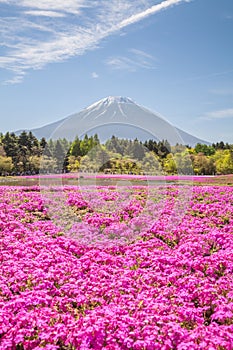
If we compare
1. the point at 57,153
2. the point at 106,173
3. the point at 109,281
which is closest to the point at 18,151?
the point at 106,173

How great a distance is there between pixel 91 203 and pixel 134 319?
968cm

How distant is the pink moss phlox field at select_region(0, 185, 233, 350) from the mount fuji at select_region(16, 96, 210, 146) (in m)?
2.71

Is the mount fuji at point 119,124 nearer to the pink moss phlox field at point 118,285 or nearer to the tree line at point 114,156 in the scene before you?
the tree line at point 114,156

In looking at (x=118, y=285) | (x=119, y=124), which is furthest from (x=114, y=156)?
(x=118, y=285)

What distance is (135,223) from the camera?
39.4 feet

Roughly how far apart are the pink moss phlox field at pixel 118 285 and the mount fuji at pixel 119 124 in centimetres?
271

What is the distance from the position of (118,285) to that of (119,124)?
5054 mm

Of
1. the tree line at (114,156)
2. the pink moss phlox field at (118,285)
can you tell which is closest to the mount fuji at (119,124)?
the tree line at (114,156)

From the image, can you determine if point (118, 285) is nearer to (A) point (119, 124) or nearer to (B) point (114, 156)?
(A) point (119, 124)

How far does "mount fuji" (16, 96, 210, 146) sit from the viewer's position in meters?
10.6

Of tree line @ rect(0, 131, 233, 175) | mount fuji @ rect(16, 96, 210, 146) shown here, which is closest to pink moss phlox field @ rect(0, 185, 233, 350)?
tree line @ rect(0, 131, 233, 175)

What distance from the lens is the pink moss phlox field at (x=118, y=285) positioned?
5211 mm

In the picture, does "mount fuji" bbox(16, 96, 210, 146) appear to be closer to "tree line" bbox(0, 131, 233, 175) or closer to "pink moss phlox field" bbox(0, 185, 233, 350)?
"tree line" bbox(0, 131, 233, 175)

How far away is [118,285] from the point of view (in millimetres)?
6867
